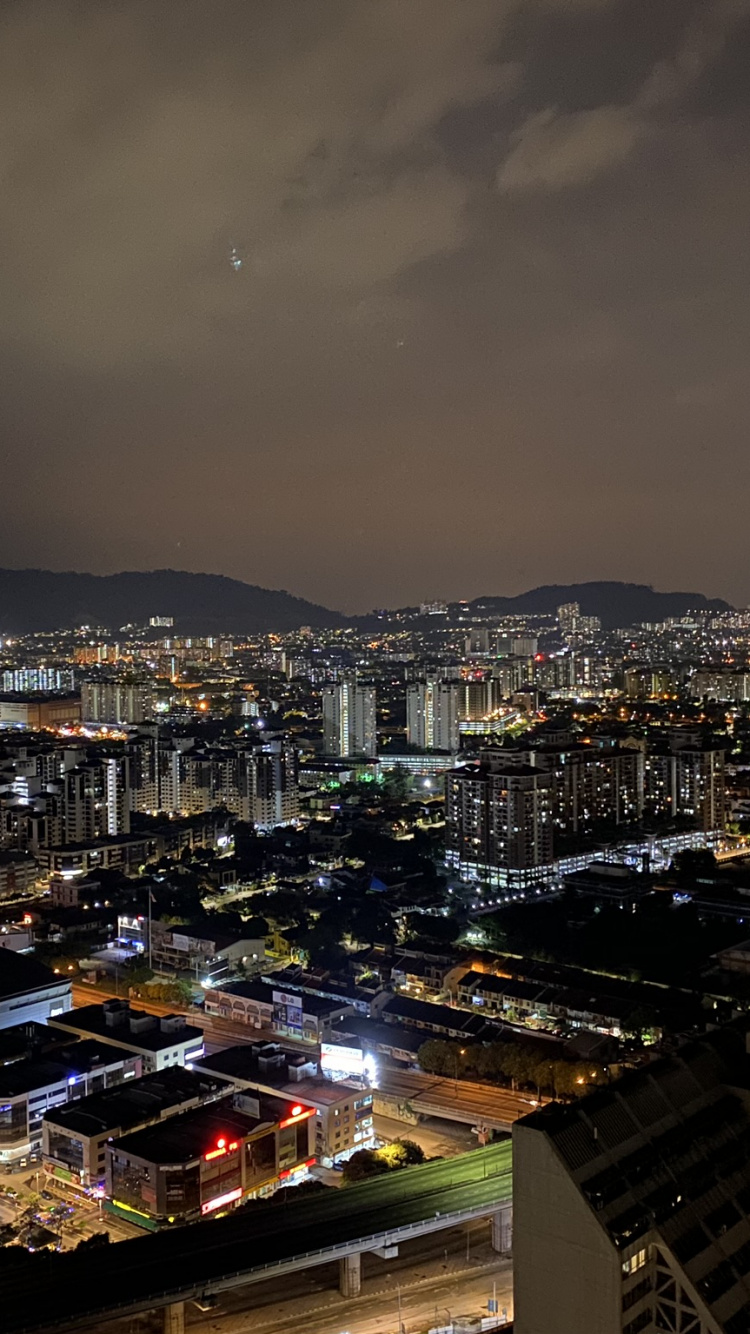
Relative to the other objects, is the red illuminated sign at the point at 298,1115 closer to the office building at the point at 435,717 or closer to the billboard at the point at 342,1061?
the billboard at the point at 342,1061

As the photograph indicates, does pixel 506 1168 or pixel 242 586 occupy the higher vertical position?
pixel 242 586

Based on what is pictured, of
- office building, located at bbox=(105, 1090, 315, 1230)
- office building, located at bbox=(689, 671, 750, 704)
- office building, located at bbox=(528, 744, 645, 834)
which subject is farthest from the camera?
office building, located at bbox=(689, 671, 750, 704)

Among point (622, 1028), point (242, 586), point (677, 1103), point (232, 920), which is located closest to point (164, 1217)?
point (677, 1103)

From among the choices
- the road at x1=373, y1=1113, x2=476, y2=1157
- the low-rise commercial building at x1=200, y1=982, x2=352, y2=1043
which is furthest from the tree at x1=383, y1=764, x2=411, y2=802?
the road at x1=373, y1=1113, x2=476, y2=1157

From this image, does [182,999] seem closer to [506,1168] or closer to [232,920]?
[232,920]

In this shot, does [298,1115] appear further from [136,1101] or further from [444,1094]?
[444,1094]

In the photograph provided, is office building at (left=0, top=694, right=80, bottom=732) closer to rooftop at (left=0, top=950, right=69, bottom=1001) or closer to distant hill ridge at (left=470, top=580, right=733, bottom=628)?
rooftop at (left=0, top=950, right=69, bottom=1001)
